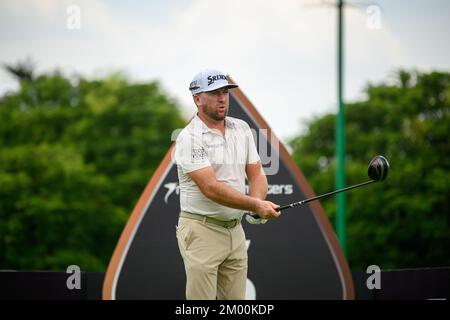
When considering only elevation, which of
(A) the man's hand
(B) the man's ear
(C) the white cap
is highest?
(C) the white cap

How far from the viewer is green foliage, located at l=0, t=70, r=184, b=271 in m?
32.7

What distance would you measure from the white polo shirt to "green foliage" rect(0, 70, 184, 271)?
24055mm

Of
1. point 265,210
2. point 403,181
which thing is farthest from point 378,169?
point 403,181

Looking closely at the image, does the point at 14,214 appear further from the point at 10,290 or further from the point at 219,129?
the point at 219,129

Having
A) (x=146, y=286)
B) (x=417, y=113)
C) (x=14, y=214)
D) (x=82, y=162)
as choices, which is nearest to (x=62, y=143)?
(x=82, y=162)

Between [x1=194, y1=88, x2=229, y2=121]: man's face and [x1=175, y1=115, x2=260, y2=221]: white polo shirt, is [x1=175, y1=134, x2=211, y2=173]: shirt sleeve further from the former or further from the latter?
[x1=194, y1=88, x2=229, y2=121]: man's face

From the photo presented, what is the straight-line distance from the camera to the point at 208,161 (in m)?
6.54

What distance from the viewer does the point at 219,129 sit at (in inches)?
268

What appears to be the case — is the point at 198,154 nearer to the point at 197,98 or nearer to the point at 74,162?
the point at 197,98

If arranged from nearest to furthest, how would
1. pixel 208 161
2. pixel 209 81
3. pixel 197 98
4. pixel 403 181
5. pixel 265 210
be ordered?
pixel 265 210
pixel 208 161
pixel 209 81
pixel 197 98
pixel 403 181

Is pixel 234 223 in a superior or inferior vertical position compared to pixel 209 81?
inferior

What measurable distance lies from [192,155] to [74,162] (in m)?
29.7

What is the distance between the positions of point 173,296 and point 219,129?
2.71 m

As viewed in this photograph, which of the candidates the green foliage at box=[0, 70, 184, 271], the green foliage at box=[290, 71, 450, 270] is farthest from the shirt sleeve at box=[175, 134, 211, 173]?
the green foliage at box=[290, 71, 450, 270]
